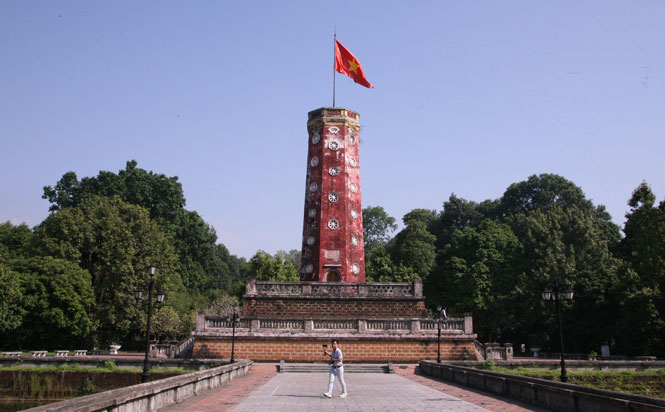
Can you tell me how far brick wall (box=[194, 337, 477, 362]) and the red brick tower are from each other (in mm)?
7823

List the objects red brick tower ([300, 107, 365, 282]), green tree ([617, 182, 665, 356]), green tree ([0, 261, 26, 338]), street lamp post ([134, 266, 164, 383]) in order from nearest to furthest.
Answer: street lamp post ([134, 266, 164, 383]), green tree ([617, 182, 665, 356]), green tree ([0, 261, 26, 338]), red brick tower ([300, 107, 365, 282])

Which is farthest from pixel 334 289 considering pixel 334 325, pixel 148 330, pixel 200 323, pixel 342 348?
pixel 148 330

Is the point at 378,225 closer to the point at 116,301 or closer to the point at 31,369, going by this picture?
the point at 116,301

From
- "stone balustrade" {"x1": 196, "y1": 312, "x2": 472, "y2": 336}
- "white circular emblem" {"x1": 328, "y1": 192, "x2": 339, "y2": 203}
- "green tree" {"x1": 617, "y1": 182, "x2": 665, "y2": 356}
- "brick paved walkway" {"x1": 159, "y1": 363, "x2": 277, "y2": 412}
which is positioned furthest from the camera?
"white circular emblem" {"x1": 328, "y1": 192, "x2": 339, "y2": 203}

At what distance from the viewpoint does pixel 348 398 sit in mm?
14531

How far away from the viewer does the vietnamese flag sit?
36731mm

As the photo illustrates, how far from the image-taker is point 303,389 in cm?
1711

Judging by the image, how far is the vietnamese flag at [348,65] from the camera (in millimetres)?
36731

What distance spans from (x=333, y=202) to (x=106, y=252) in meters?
17.8

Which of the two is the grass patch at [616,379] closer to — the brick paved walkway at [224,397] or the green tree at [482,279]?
the brick paved walkway at [224,397]

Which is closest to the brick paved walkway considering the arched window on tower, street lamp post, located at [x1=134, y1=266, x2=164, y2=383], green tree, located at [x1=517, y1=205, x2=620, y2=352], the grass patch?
street lamp post, located at [x1=134, y1=266, x2=164, y2=383]

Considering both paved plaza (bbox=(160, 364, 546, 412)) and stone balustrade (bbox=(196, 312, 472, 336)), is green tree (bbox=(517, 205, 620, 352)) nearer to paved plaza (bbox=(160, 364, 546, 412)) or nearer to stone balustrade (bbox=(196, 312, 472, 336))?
stone balustrade (bbox=(196, 312, 472, 336))

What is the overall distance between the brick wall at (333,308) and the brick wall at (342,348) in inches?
181

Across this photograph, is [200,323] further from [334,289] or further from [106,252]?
[106,252]
